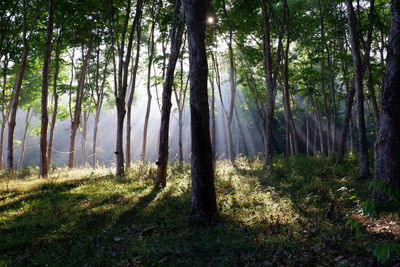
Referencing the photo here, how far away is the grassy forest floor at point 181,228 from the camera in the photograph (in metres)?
4.94

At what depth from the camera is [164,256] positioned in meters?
5.22

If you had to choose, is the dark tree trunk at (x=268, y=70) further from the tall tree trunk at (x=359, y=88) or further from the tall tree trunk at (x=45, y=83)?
the tall tree trunk at (x=45, y=83)

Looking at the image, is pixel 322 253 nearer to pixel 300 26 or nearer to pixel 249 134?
pixel 300 26

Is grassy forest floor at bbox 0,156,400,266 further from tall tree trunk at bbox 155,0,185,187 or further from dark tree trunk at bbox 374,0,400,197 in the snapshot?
dark tree trunk at bbox 374,0,400,197

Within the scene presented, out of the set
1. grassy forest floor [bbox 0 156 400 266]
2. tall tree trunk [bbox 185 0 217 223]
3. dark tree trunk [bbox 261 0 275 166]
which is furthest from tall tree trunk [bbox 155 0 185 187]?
dark tree trunk [bbox 261 0 275 166]

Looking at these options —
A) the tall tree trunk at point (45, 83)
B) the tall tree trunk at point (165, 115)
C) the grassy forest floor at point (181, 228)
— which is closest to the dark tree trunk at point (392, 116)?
the grassy forest floor at point (181, 228)

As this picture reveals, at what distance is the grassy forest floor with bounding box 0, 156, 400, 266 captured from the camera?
4.94 metres

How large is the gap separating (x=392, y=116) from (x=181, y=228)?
208 inches

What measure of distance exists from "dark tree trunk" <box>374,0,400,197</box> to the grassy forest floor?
3.40 feet

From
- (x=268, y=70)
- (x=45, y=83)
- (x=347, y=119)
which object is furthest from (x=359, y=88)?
(x=45, y=83)

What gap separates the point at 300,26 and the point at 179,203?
14147 millimetres

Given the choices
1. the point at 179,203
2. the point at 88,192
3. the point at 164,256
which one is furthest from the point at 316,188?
the point at 88,192

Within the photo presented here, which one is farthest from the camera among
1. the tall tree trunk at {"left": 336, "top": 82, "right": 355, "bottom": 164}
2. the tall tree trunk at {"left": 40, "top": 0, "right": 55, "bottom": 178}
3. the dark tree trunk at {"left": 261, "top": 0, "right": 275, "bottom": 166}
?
the dark tree trunk at {"left": 261, "top": 0, "right": 275, "bottom": 166}

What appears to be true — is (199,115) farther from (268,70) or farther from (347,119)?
(268,70)
